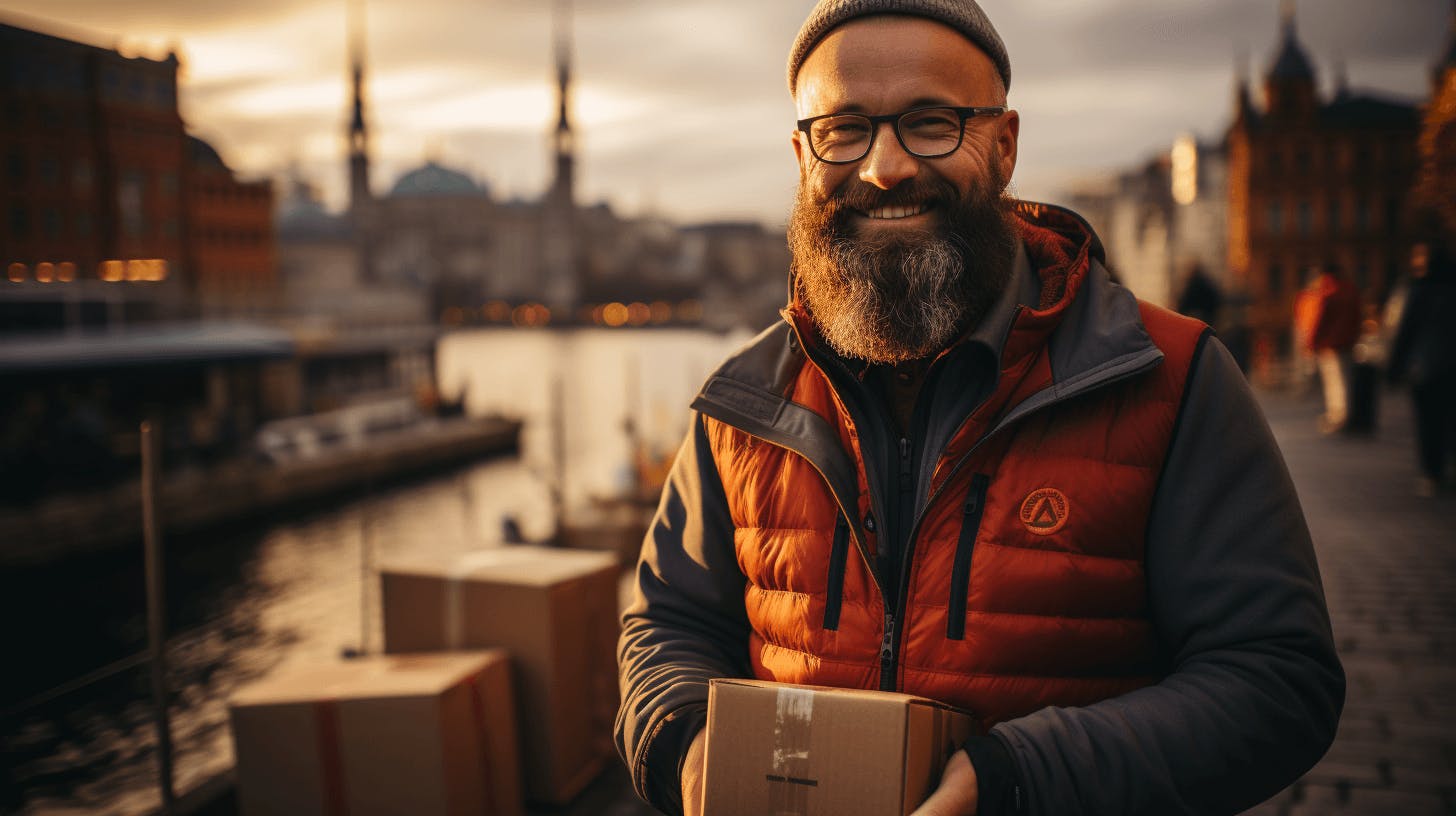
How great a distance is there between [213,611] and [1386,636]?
654 inches

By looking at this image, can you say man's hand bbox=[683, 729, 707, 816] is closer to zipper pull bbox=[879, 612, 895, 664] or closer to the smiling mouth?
zipper pull bbox=[879, 612, 895, 664]

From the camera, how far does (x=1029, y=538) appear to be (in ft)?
3.94

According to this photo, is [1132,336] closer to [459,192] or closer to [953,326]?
[953,326]

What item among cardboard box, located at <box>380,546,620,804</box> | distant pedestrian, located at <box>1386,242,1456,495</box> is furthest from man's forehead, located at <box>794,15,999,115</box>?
distant pedestrian, located at <box>1386,242,1456,495</box>

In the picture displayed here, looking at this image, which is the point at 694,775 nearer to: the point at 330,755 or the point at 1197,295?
the point at 330,755

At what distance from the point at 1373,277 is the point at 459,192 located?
103183mm

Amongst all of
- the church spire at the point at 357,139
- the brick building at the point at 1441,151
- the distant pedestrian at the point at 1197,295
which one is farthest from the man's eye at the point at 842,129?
the church spire at the point at 357,139

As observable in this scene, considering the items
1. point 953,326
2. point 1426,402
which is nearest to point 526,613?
point 953,326

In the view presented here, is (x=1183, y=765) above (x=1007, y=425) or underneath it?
underneath

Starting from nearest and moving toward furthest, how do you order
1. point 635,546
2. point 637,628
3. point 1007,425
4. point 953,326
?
point 1007,425 → point 953,326 → point 637,628 → point 635,546

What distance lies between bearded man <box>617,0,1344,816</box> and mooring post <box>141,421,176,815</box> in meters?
1.70

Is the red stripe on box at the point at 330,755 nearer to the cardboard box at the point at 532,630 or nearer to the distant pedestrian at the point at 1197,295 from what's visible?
the cardboard box at the point at 532,630

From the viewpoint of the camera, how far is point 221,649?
13.6 meters

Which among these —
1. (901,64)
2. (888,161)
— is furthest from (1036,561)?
(901,64)
